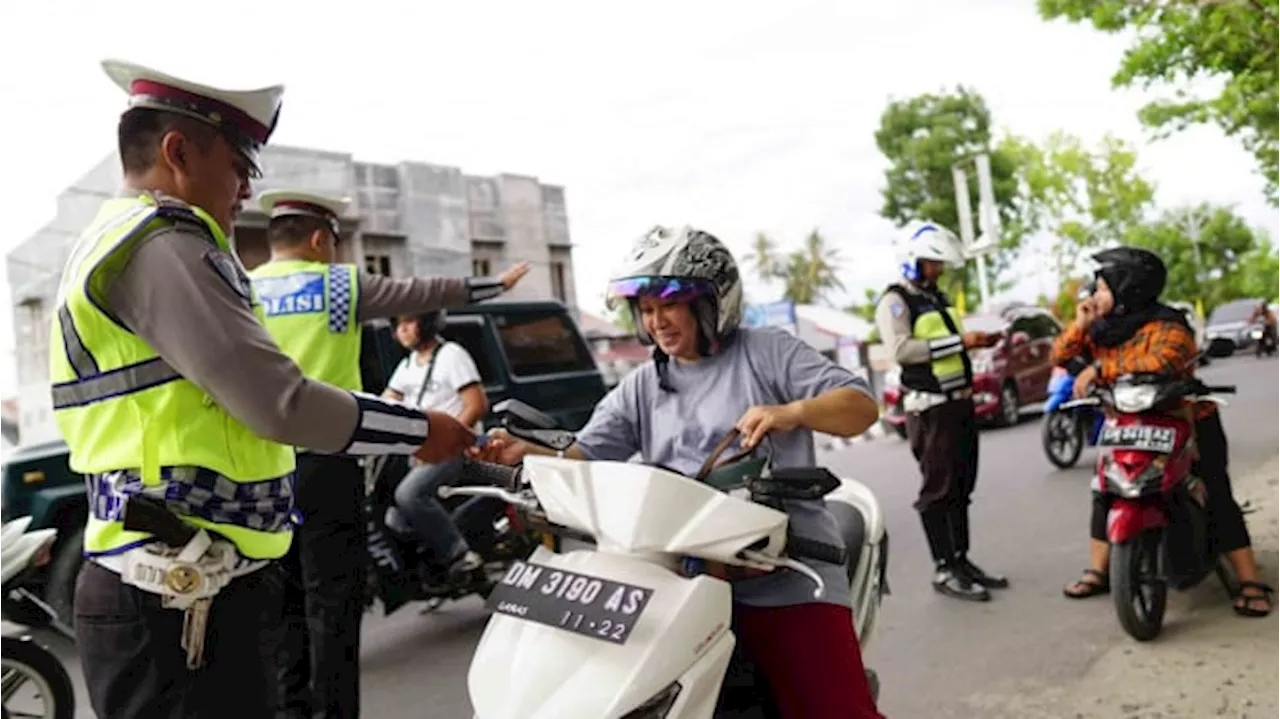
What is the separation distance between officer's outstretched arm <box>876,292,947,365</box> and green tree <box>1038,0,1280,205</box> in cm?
265

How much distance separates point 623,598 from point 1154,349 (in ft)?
11.0

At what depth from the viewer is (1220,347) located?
4719 mm

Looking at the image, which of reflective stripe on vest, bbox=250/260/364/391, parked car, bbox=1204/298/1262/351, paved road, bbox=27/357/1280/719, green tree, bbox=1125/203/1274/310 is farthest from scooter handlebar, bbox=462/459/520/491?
parked car, bbox=1204/298/1262/351

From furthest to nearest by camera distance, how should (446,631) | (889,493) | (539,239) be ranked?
(539,239)
(889,493)
(446,631)

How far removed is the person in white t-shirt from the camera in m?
5.06

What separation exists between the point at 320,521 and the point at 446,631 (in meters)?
2.36

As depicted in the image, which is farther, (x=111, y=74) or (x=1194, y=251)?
(x=1194, y=251)

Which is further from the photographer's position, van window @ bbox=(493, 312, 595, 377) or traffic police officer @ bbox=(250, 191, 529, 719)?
van window @ bbox=(493, 312, 595, 377)

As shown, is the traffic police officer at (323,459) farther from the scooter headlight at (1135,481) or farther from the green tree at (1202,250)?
the green tree at (1202,250)

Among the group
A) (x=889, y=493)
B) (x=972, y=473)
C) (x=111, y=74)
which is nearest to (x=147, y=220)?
(x=111, y=74)

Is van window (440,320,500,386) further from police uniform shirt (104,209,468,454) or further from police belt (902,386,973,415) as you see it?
police uniform shirt (104,209,468,454)

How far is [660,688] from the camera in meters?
1.76

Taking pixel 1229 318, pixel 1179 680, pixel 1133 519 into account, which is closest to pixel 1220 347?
pixel 1133 519

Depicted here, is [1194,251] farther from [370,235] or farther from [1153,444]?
[370,235]
